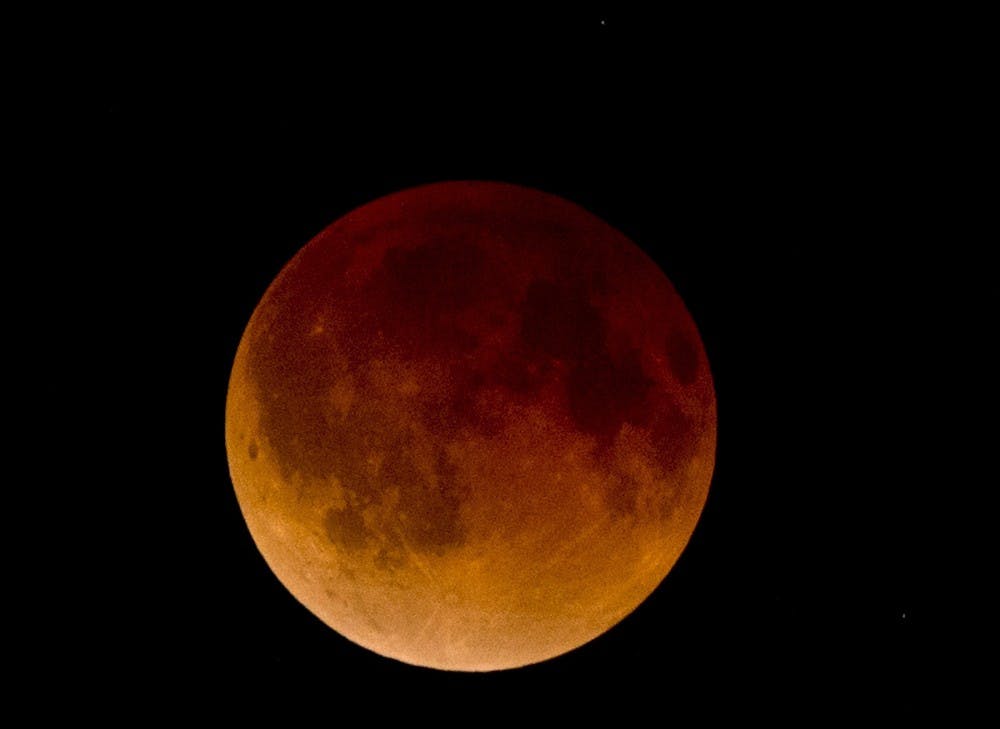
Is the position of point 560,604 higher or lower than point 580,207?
lower

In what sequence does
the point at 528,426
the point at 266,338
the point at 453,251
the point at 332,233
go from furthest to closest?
the point at 332,233
the point at 266,338
the point at 453,251
the point at 528,426

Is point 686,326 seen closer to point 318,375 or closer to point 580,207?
point 580,207

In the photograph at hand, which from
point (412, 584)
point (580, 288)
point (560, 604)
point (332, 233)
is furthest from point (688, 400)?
point (332, 233)

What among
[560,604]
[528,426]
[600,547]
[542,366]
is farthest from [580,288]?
[560,604]

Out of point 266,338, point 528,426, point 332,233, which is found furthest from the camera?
point 332,233

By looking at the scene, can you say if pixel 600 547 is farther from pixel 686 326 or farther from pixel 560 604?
pixel 686 326

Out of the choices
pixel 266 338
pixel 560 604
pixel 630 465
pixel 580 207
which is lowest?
pixel 560 604

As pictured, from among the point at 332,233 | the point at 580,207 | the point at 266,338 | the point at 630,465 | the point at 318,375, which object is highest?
the point at 580,207

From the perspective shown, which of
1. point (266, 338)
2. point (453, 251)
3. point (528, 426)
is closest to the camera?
point (528, 426)

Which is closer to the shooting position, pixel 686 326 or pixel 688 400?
pixel 688 400
